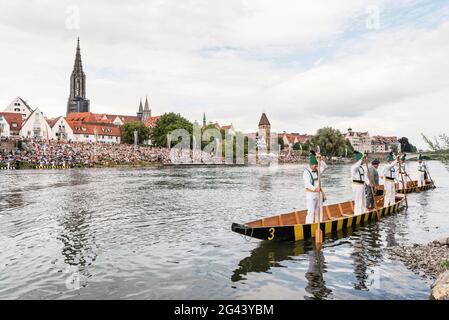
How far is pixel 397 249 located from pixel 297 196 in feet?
65.9

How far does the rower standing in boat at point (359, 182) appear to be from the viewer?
67.0 ft

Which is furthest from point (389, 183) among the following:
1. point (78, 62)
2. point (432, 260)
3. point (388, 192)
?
point (78, 62)

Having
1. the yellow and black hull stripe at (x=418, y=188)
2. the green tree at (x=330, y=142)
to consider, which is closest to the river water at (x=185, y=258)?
the yellow and black hull stripe at (x=418, y=188)

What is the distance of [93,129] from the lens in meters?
136

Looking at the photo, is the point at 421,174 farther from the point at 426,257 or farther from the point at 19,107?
the point at 19,107

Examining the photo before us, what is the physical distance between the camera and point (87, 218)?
75.1 ft

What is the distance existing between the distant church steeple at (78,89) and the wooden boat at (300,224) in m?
188

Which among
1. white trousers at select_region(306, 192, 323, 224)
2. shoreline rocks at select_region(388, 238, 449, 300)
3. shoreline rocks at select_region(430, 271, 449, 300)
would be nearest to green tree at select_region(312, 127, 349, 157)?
white trousers at select_region(306, 192, 323, 224)

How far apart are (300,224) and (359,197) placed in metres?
6.05

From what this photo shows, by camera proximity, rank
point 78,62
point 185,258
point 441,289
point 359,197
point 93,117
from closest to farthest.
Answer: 1. point 441,289
2. point 185,258
3. point 359,197
4. point 93,117
5. point 78,62

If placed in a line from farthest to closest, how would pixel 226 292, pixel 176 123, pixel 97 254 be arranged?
pixel 176 123, pixel 97 254, pixel 226 292
